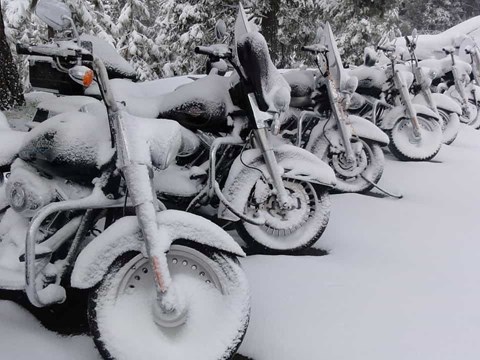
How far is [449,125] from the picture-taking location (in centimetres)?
756

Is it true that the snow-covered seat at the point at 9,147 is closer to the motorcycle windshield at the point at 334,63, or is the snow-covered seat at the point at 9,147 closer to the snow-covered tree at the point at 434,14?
the motorcycle windshield at the point at 334,63

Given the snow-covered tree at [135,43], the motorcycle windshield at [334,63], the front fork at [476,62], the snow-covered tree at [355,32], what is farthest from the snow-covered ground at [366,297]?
the snow-covered tree at [135,43]

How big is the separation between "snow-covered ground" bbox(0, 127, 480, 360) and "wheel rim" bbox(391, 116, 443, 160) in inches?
64.2

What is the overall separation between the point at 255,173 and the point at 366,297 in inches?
47.1

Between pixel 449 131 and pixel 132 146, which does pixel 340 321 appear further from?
pixel 449 131

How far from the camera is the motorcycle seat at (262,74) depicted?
316 cm

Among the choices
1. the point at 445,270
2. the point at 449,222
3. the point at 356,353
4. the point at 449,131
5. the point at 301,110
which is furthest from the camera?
the point at 449,131

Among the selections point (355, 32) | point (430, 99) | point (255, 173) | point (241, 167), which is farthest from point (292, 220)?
point (355, 32)

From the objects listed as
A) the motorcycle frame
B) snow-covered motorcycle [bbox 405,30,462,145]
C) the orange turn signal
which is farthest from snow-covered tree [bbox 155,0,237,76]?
the orange turn signal

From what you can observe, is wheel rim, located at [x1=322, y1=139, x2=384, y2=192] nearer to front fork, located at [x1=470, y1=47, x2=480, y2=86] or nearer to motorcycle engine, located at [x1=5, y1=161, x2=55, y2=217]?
motorcycle engine, located at [x1=5, y1=161, x2=55, y2=217]

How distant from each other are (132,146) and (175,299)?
2.43 ft

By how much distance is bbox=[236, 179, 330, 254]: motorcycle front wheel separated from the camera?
11.9 feet

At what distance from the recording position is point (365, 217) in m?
4.52

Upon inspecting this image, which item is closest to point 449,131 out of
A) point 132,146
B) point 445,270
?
point 445,270
